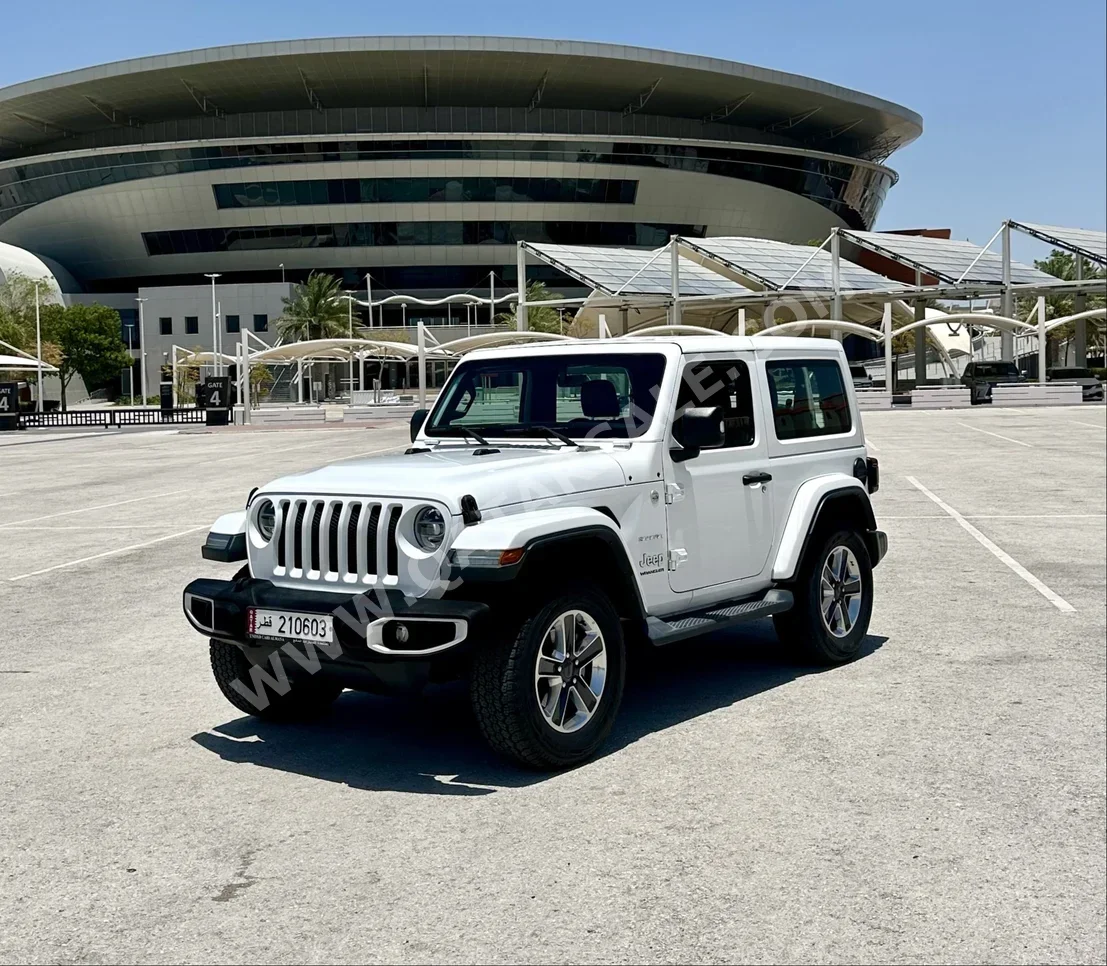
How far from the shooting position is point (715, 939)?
3840mm

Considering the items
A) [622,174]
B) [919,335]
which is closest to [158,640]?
[919,335]

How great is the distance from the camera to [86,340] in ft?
314

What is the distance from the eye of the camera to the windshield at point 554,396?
6535 mm

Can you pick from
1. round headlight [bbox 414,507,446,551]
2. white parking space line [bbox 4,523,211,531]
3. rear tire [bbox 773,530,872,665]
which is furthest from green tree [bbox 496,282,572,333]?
round headlight [bbox 414,507,446,551]

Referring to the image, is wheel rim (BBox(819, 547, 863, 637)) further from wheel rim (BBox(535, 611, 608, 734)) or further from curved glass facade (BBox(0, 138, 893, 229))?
curved glass facade (BBox(0, 138, 893, 229))

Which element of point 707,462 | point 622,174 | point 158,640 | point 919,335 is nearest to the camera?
point 707,462

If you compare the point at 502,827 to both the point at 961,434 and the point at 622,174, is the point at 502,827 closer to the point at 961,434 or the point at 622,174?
the point at 961,434

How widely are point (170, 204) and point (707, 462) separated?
105077 mm

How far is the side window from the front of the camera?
6695 millimetres

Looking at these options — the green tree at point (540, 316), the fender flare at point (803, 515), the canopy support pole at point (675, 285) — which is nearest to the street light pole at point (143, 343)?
the green tree at point (540, 316)

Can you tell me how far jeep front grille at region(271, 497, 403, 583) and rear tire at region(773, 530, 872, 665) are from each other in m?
2.84

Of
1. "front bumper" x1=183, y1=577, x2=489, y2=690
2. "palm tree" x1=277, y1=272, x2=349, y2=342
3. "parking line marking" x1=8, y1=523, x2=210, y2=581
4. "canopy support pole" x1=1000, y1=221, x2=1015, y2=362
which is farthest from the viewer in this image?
"palm tree" x1=277, y1=272, x2=349, y2=342

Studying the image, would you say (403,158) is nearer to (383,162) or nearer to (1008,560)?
(383,162)

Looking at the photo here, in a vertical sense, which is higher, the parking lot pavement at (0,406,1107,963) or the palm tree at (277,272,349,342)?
the palm tree at (277,272,349,342)
